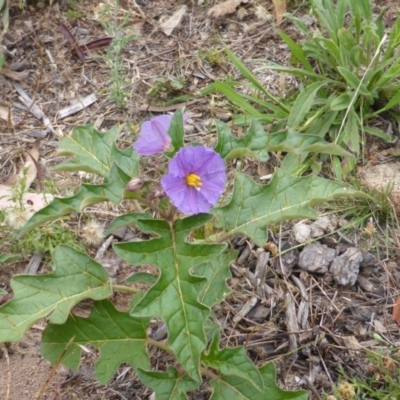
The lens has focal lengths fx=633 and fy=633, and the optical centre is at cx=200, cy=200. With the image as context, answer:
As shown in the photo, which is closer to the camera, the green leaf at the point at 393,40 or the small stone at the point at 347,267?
the small stone at the point at 347,267

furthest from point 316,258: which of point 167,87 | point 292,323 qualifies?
point 167,87

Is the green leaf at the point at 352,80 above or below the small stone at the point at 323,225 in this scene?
above

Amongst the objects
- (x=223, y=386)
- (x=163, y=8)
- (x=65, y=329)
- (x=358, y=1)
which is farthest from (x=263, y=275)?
(x=163, y=8)

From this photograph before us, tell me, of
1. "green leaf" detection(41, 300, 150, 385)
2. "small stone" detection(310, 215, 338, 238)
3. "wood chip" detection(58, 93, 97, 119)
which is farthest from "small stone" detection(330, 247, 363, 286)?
"wood chip" detection(58, 93, 97, 119)

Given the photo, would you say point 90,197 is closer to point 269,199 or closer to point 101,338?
point 101,338

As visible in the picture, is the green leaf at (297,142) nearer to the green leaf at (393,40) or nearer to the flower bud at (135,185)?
the flower bud at (135,185)

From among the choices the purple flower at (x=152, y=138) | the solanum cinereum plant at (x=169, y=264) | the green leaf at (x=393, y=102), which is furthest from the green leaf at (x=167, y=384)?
the green leaf at (x=393, y=102)

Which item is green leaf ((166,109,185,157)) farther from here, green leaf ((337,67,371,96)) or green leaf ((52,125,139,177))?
green leaf ((337,67,371,96))
